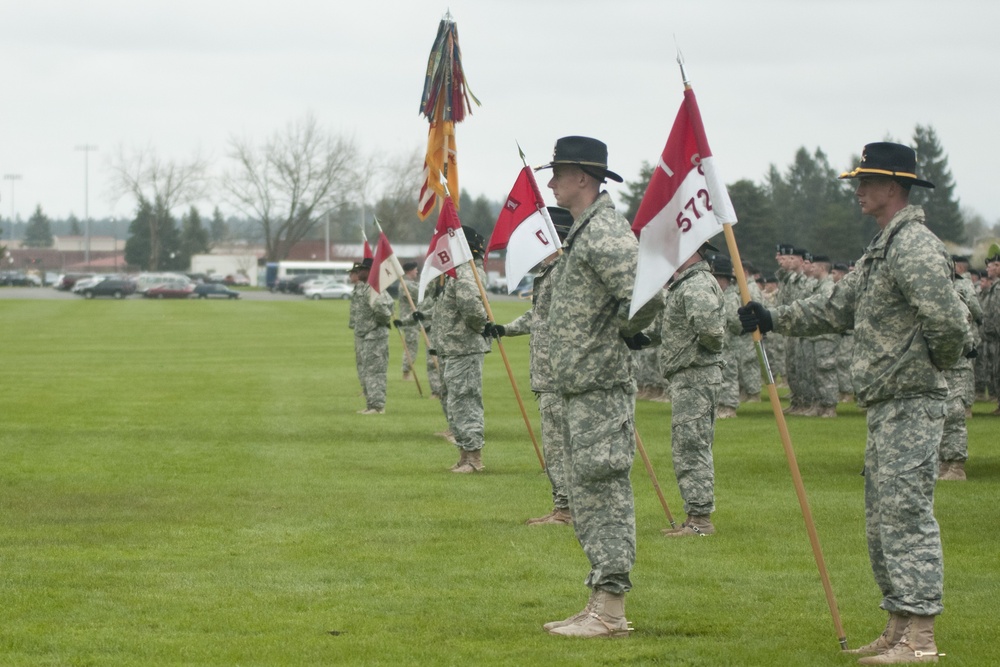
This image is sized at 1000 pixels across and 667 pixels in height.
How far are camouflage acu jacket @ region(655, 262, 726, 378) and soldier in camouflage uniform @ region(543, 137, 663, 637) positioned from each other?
10.8ft

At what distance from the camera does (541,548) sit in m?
10.2

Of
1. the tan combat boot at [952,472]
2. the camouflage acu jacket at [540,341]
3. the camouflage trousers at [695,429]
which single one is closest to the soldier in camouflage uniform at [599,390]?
the camouflage acu jacket at [540,341]

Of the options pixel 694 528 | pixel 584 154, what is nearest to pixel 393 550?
pixel 694 528

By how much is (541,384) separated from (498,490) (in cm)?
386

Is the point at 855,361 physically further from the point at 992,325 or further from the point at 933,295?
the point at 992,325

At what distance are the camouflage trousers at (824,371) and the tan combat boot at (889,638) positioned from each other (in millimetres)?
14967

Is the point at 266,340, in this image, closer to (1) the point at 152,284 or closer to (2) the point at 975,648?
(2) the point at 975,648

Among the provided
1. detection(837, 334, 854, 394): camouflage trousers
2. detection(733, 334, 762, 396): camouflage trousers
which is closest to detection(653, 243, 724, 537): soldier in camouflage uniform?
detection(837, 334, 854, 394): camouflage trousers

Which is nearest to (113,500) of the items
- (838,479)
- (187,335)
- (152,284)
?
(838,479)

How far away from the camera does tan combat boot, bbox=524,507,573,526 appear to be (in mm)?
11375

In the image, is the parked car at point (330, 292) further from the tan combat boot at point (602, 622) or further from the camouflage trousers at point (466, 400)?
the tan combat boot at point (602, 622)

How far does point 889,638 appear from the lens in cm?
698

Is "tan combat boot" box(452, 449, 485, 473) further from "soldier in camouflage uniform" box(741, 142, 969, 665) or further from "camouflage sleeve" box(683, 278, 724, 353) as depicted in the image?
"soldier in camouflage uniform" box(741, 142, 969, 665)

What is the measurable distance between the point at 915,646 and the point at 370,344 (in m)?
16.0
